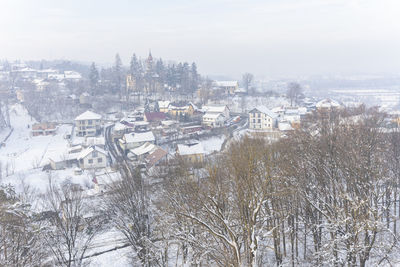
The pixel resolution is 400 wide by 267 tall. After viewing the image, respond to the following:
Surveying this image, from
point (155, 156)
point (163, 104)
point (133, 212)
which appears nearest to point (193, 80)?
point (163, 104)

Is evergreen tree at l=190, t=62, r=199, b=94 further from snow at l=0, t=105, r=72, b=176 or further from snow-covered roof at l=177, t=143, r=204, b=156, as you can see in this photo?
snow-covered roof at l=177, t=143, r=204, b=156

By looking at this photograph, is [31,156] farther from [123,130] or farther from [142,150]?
[142,150]

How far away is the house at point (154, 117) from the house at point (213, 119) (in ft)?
18.6

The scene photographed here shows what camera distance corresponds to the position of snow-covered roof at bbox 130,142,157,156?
85.6 feet

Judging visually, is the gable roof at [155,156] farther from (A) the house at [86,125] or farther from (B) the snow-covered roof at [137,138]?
(A) the house at [86,125]

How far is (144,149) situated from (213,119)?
10935 millimetres

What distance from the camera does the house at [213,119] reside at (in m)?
34.8

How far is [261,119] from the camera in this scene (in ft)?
112

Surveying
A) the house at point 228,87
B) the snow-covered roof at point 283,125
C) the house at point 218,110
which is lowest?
the snow-covered roof at point 283,125

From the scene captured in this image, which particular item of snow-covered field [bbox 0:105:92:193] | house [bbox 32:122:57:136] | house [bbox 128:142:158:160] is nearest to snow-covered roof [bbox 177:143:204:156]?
house [bbox 128:142:158:160]

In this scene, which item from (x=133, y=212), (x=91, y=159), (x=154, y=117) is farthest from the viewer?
(x=154, y=117)

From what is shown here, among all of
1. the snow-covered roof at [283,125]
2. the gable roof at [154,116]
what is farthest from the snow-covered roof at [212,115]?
the snow-covered roof at [283,125]

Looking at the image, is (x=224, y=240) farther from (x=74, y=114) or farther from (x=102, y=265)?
(x=74, y=114)

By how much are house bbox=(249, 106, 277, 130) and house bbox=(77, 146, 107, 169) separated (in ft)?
57.5
